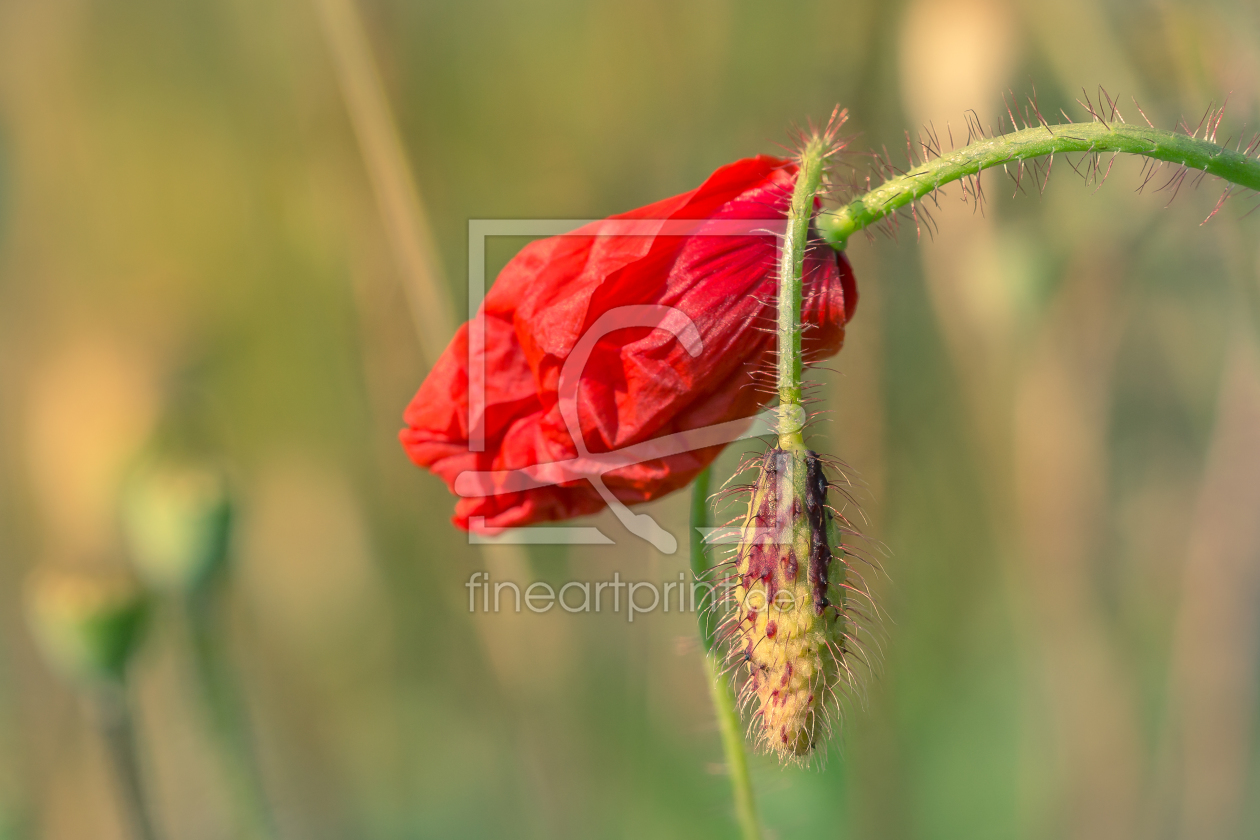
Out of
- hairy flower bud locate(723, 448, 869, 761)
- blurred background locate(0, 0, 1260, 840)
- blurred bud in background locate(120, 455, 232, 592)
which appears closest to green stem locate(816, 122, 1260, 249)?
hairy flower bud locate(723, 448, 869, 761)

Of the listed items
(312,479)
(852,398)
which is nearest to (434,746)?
(312,479)

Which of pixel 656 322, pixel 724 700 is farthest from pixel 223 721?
pixel 656 322

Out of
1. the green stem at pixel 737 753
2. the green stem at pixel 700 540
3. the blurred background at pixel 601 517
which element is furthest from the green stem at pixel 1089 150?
the blurred background at pixel 601 517

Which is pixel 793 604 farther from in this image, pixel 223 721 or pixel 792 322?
pixel 223 721

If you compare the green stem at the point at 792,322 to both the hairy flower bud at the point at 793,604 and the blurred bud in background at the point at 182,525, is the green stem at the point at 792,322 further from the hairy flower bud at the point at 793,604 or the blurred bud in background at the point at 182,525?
the blurred bud in background at the point at 182,525

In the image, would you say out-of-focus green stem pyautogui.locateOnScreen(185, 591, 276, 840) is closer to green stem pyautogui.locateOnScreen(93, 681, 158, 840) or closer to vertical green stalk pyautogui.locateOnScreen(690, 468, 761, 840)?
green stem pyautogui.locateOnScreen(93, 681, 158, 840)

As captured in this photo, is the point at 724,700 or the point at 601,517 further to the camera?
the point at 601,517
